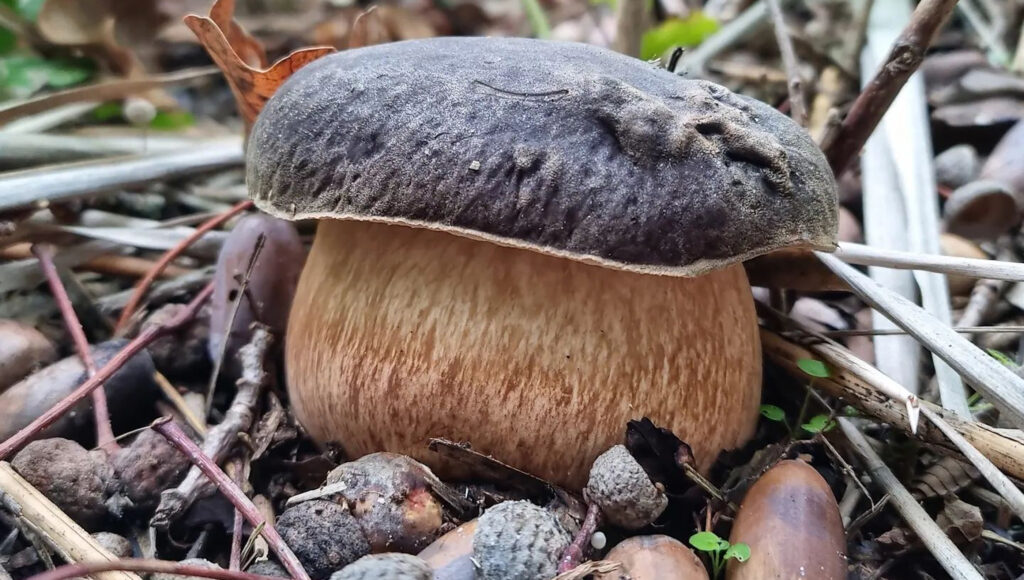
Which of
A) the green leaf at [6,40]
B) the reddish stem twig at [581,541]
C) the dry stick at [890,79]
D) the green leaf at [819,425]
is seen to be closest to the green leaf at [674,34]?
the dry stick at [890,79]

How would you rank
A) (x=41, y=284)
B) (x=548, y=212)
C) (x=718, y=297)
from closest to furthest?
(x=548, y=212) < (x=718, y=297) < (x=41, y=284)

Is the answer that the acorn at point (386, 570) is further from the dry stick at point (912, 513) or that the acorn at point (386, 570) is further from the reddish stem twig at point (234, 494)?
the dry stick at point (912, 513)

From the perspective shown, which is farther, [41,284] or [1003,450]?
[41,284]

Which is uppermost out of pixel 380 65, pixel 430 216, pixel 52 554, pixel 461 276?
pixel 380 65

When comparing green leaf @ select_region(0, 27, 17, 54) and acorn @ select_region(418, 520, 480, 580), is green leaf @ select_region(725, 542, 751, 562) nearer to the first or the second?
acorn @ select_region(418, 520, 480, 580)

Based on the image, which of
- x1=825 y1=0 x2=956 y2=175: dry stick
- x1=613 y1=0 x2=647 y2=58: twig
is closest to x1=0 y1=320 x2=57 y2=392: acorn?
x1=825 y1=0 x2=956 y2=175: dry stick

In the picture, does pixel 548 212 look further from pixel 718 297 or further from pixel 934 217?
pixel 934 217

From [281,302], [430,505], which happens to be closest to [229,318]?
[281,302]
